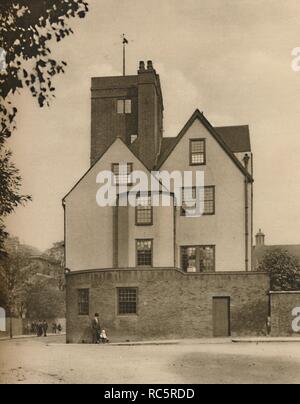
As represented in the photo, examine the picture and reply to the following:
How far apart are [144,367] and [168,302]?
364 inches

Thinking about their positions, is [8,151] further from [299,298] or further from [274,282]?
[274,282]

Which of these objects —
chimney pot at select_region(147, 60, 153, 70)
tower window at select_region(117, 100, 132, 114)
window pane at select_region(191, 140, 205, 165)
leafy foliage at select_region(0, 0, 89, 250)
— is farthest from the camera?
tower window at select_region(117, 100, 132, 114)

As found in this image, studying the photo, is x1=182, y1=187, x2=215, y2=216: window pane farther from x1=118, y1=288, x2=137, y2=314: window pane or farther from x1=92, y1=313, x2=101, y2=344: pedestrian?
x1=92, y1=313, x2=101, y2=344: pedestrian

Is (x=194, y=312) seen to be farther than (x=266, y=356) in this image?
Yes

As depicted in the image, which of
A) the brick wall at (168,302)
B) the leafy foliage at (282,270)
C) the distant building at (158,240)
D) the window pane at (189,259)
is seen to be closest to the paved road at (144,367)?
the brick wall at (168,302)

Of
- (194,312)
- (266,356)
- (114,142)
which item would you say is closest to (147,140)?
(114,142)

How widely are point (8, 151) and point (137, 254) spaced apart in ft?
38.0

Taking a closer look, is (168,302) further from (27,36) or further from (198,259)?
(27,36)

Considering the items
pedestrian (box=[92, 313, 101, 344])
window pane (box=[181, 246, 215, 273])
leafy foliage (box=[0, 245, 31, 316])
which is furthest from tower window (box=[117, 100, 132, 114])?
leafy foliage (box=[0, 245, 31, 316])

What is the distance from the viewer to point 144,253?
918 inches

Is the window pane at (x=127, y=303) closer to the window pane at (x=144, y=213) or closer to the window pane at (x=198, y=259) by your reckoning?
the window pane at (x=144, y=213)

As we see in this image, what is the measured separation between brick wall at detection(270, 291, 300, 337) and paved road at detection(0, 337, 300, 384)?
5.41 meters

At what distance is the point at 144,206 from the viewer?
22.9 meters

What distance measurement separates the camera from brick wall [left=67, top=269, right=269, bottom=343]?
20875 millimetres
